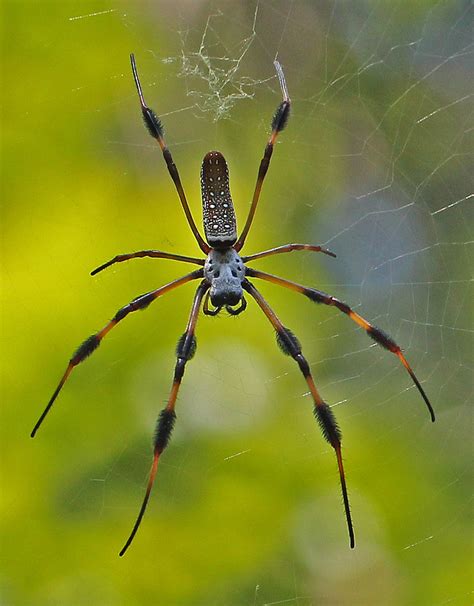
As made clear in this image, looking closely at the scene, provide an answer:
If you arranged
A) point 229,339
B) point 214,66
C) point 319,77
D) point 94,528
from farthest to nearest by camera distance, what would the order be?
point 319,77 → point 214,66 → point 229,339 → point 94,528

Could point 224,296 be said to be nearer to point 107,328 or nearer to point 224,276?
point 224,276

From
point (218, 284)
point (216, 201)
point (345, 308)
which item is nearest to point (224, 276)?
point (218, 284)

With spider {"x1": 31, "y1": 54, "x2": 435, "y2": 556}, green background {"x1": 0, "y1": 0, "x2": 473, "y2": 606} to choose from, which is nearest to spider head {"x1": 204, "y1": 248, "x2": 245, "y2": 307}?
spider {"x1": 31, "y1": 54, "x2": 435, "y2": 556}

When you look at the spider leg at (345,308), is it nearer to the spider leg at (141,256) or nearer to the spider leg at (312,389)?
the spider leg at (312,389)

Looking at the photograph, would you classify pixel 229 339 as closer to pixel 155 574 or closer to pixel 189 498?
pixel 189 498

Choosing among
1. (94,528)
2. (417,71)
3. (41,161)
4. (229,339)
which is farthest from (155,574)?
(417,71)

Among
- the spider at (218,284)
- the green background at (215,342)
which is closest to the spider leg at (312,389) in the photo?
the spider at (218,284)
